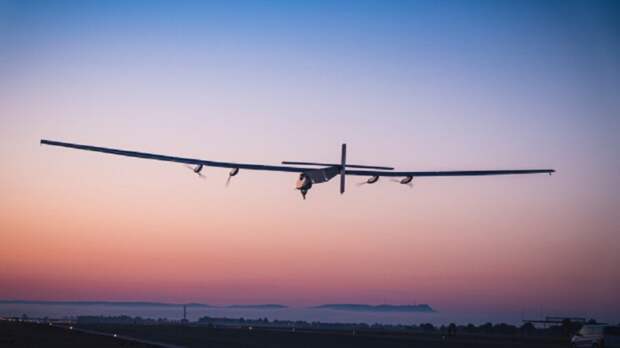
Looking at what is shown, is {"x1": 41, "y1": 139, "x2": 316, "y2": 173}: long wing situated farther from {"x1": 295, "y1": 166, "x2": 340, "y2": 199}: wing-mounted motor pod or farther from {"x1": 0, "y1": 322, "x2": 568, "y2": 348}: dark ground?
{"x1": 0, "y1": 322, "x2": 568, "y2": 348}: dark ground

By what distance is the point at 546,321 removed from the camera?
8381 cm

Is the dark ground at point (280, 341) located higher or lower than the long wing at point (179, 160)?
lower

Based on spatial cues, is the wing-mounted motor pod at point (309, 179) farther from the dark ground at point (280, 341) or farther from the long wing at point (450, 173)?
the dark ground at point (280, 341)

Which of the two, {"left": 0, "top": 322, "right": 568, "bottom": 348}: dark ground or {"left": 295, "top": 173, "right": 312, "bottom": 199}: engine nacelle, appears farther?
{"left": 0, "top": 322, "right": 568, "bottom": 348}: dark ground

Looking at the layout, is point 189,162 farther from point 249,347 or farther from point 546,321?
point 546,321

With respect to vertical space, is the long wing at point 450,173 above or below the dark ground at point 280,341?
above

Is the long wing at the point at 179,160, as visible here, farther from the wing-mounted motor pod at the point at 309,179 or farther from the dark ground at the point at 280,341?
the dark ground at the point at 280,341

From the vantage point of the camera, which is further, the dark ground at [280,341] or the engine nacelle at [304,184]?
the dark ground at [280,341]

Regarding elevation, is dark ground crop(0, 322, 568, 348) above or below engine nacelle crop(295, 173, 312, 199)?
below

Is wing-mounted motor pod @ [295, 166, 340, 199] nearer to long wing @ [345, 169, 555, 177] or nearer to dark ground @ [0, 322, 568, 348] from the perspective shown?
long wing @ [345, 169, 555, 177]

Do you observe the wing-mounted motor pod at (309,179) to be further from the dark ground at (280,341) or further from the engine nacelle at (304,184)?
the dark ground at (280,341)

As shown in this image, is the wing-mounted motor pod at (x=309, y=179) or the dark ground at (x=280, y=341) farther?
the dark ground at (x=280, y=341)

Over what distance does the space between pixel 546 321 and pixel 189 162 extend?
5466cm

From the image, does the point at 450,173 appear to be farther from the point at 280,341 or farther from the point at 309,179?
the point at 280,341
